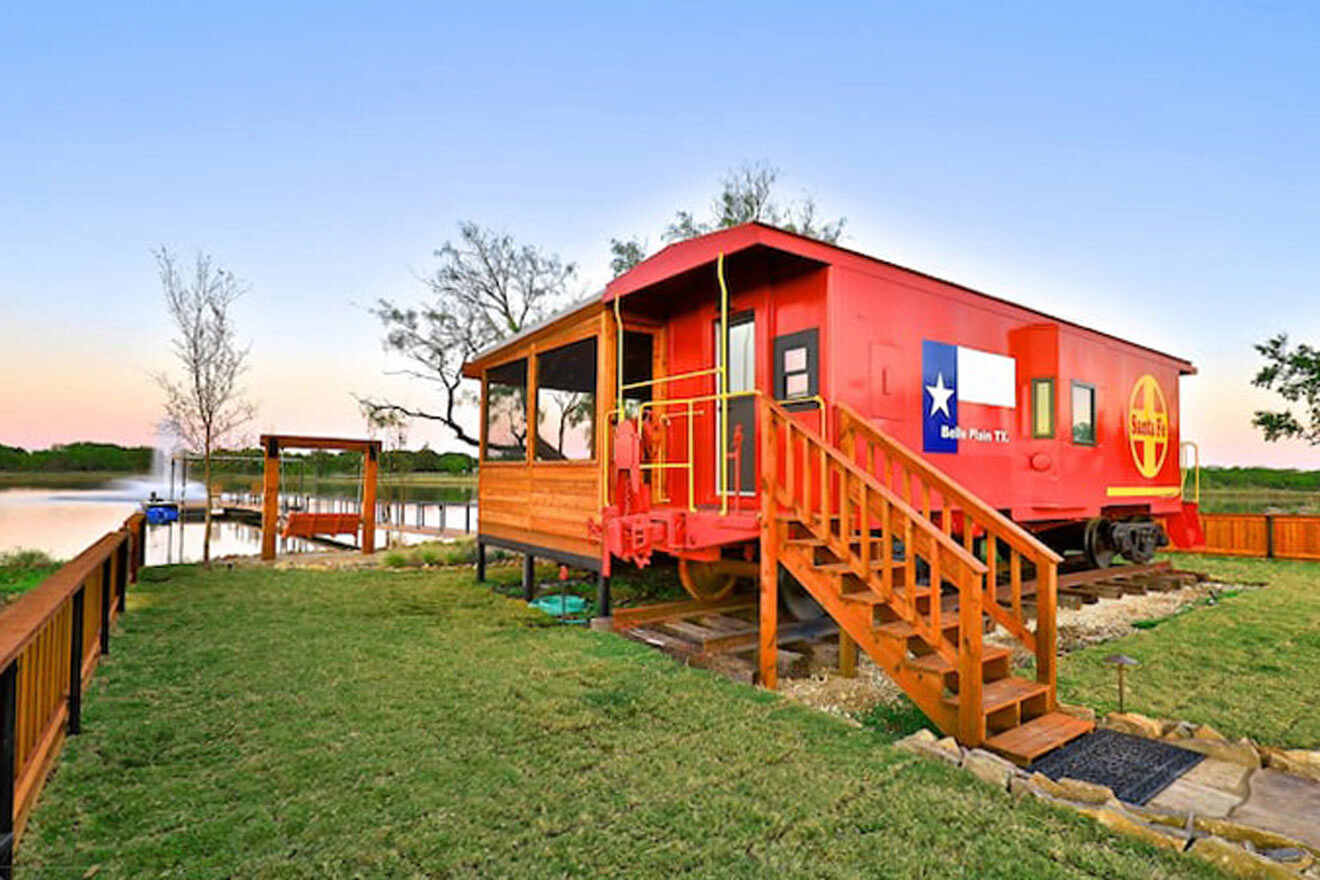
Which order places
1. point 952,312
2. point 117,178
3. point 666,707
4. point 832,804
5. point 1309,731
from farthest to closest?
point 117,178, point 952,312, point 666,707, point 1309,731, point 832,804

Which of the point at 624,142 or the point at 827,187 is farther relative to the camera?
the point at 827,187

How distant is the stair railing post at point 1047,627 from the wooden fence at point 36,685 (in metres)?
4.97

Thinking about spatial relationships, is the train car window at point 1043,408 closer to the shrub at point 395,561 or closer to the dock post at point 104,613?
the dock post at point 104,613

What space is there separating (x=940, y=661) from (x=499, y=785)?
2653 mm

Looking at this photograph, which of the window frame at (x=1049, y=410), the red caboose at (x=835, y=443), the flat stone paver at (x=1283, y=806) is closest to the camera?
the flat stone paver at (x=1283, y=806)

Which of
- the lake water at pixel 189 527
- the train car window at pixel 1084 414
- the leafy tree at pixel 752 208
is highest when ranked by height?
the leafy tree at pixel 752 208

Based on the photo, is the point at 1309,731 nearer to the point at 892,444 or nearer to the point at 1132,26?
the point at 892,444

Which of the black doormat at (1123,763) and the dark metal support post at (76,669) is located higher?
the dark metal support post at (76,669)

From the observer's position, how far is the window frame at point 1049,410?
7418 mm

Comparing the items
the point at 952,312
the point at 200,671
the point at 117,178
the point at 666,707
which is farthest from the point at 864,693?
the point at 117,178

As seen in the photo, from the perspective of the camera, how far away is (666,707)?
4.23 m

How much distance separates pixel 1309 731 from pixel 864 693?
8.60 feet

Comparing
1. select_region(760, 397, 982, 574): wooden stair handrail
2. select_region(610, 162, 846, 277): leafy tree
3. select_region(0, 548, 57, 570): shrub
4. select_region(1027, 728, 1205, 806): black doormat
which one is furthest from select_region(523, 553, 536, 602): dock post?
select_region(610, 162, 846, 277): leafy tree

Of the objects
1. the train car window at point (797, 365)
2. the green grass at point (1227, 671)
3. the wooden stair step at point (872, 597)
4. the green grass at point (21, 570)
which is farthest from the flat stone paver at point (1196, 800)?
the green grass at point (21, 570)
